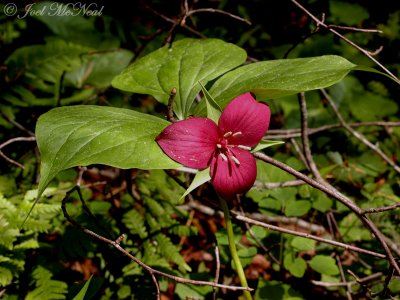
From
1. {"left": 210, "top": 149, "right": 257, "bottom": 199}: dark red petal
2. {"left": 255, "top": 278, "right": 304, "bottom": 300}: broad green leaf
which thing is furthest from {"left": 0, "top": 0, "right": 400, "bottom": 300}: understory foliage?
{"left": 210, "top": 149, "right": 257, "bottom": 199}: dark red petal

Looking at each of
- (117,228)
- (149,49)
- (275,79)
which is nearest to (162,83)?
(275,79)

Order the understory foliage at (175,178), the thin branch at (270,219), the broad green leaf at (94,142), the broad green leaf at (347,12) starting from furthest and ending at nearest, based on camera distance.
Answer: the broad green leaf at (347,12) → the thin branch at (270,219) → the understory foliage at (175,178) → the broad green leaf at (94,142)

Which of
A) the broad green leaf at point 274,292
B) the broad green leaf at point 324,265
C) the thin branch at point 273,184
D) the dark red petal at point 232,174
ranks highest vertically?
the dark red petal at point 232,174

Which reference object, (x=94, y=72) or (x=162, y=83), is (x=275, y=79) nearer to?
(x=162, y=83)

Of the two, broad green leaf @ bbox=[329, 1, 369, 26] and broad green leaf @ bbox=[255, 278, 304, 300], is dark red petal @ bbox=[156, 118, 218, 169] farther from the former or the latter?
broad green leaf @ bbox=[329, 1, 369, 26]

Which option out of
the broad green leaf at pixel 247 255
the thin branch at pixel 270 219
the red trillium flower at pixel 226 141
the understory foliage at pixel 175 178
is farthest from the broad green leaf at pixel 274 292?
the red trillium flower at pixel 226 141

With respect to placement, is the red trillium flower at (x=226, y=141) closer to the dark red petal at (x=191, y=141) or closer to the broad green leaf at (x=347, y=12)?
the dark red petal at (x=191, y=141)
